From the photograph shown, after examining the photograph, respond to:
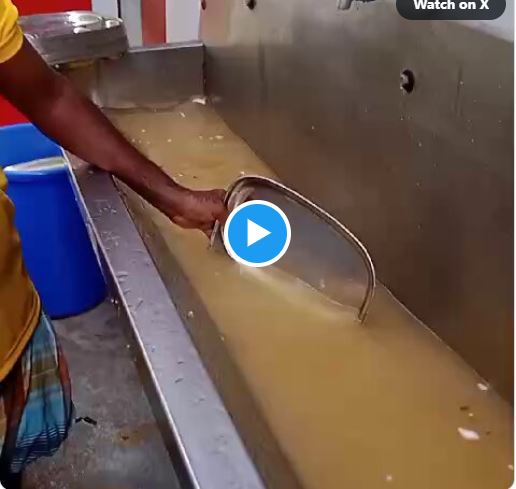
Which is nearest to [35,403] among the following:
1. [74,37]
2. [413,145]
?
[413,145]

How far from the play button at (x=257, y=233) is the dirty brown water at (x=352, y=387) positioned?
2 centimetres

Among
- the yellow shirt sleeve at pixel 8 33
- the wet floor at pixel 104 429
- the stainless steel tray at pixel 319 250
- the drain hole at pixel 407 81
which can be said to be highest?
the yellow shirt sleeve at pixel 8 33

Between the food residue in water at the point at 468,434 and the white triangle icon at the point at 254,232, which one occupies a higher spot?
the white triangle icon at the point at 254,232

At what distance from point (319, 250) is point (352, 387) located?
0.70 ft

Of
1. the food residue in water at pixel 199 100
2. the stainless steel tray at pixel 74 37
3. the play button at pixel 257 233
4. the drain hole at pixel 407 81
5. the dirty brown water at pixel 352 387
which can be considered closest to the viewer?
the dirty brown water at pixel 352 387

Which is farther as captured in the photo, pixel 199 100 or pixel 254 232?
pixel 199 100

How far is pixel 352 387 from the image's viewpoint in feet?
2.88

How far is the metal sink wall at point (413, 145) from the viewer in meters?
0.79

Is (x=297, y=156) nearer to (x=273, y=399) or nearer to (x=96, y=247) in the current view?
(x=96, y=247)

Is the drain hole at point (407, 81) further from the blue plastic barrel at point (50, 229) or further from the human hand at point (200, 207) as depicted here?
the blue plastic barrel at point (50, 229)

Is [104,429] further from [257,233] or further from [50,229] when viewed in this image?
[257,233]

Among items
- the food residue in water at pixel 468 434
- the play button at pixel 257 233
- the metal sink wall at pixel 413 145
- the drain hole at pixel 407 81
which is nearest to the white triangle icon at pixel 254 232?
the play button at pixel 257 233

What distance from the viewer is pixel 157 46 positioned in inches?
61.7

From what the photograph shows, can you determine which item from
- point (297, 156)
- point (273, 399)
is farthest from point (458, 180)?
point (297, 156)
